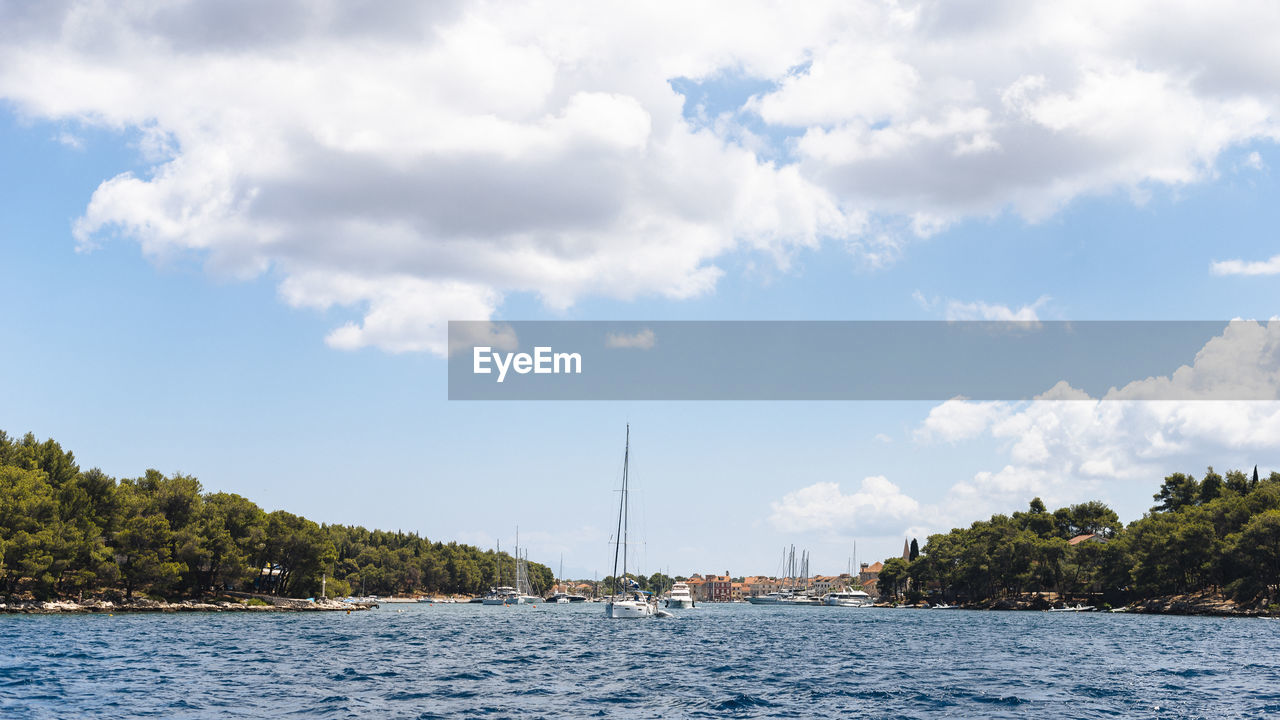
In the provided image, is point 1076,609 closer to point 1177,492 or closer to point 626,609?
point 1177,492

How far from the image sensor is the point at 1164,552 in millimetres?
135500

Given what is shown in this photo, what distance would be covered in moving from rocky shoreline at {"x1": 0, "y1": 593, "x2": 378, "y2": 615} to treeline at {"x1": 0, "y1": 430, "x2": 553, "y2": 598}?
1.85 meters

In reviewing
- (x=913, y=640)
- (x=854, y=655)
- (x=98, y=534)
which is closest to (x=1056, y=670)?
(x=854, y=655)

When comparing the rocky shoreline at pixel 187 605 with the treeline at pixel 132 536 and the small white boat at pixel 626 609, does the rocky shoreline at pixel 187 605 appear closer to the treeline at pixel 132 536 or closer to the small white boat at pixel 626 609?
the treeline at pixel 132 536

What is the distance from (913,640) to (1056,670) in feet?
101

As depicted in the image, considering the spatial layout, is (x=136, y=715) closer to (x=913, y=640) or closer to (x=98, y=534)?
(x=913, y=640)

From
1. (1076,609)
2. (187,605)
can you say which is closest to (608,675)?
(187,605)

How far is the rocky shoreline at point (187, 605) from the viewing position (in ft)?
312

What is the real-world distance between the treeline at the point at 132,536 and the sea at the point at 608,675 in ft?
59.1

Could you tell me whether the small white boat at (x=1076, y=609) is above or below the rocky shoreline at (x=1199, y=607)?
below

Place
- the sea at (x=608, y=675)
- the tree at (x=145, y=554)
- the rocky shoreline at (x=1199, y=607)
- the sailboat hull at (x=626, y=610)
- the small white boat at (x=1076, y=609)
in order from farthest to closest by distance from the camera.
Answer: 1. the small white boat at (x=1076, y=609)
2. the sailboat hull at (x=626, y=610)
3. the rocky shoreline at (x=1199, y=607)
4. the tree at (x=145, y=554)
5. the sea at (x=608, y=675)

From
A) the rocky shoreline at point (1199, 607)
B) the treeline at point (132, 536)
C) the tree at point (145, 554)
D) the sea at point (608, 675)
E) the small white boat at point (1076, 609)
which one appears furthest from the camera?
the small white boat at point (1076, 609)

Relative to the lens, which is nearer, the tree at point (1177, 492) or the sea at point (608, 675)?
the sea at point (608, 675)

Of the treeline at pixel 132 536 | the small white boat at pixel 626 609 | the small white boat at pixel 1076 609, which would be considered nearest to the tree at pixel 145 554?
the treeline at pixel 132 536
